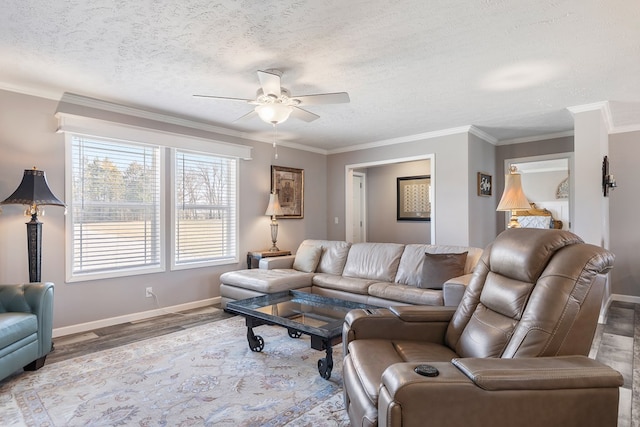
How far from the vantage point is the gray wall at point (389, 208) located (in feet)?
22.4

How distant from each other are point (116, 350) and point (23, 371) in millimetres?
630

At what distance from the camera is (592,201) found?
3.79 meters

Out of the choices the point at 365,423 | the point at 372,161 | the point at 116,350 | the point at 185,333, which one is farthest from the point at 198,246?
the point at 365,423

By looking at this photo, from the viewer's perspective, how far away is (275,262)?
480 cm

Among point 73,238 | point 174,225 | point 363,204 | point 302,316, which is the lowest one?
point 302,316

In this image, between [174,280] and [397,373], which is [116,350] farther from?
[397,373]

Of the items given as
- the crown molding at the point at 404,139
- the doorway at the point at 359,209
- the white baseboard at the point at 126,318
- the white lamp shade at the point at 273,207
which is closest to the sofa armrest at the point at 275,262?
the white lamp shade at the point at 273,207

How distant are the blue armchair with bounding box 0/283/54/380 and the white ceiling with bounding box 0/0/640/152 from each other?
5.92 feet

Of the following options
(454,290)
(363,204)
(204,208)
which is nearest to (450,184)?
Result: (454,290)

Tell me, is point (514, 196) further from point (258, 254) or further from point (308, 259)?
point (258, 254)

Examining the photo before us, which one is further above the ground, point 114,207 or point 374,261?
point 114,207

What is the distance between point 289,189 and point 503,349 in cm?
452

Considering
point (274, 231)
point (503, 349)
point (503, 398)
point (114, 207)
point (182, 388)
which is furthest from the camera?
point (274, 231)

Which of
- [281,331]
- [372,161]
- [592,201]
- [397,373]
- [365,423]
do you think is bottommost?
[281,331]
